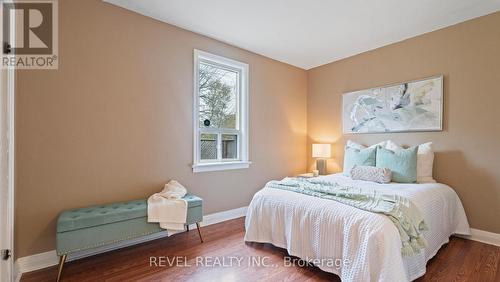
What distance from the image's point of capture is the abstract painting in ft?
9.44

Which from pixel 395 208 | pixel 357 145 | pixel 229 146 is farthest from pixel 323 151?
pixel 395 208

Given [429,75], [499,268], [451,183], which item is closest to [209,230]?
[499,268]

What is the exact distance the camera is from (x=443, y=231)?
7.47 ft

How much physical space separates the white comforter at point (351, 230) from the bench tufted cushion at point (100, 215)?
1.15 meters

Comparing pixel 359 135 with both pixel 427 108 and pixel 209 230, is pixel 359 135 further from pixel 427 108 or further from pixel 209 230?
pixel 209 230

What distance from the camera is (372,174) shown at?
274 cm

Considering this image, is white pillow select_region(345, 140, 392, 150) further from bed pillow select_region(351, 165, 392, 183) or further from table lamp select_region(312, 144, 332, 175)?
bed pillow select_region(351, 165, 392, 183)

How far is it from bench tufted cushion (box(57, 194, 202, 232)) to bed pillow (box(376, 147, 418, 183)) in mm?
2810

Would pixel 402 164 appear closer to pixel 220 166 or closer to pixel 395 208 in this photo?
pixel 395 208

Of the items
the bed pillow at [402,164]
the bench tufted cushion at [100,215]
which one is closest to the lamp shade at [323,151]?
the bed pillow at [402,164]

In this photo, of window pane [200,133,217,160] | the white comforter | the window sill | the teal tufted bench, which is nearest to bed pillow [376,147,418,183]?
the white comforter

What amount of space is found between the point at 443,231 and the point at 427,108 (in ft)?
4.98

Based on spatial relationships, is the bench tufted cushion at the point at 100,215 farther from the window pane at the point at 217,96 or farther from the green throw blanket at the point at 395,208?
the green throw blanket at the point at 395,208

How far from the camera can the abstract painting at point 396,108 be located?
288 centimetres
